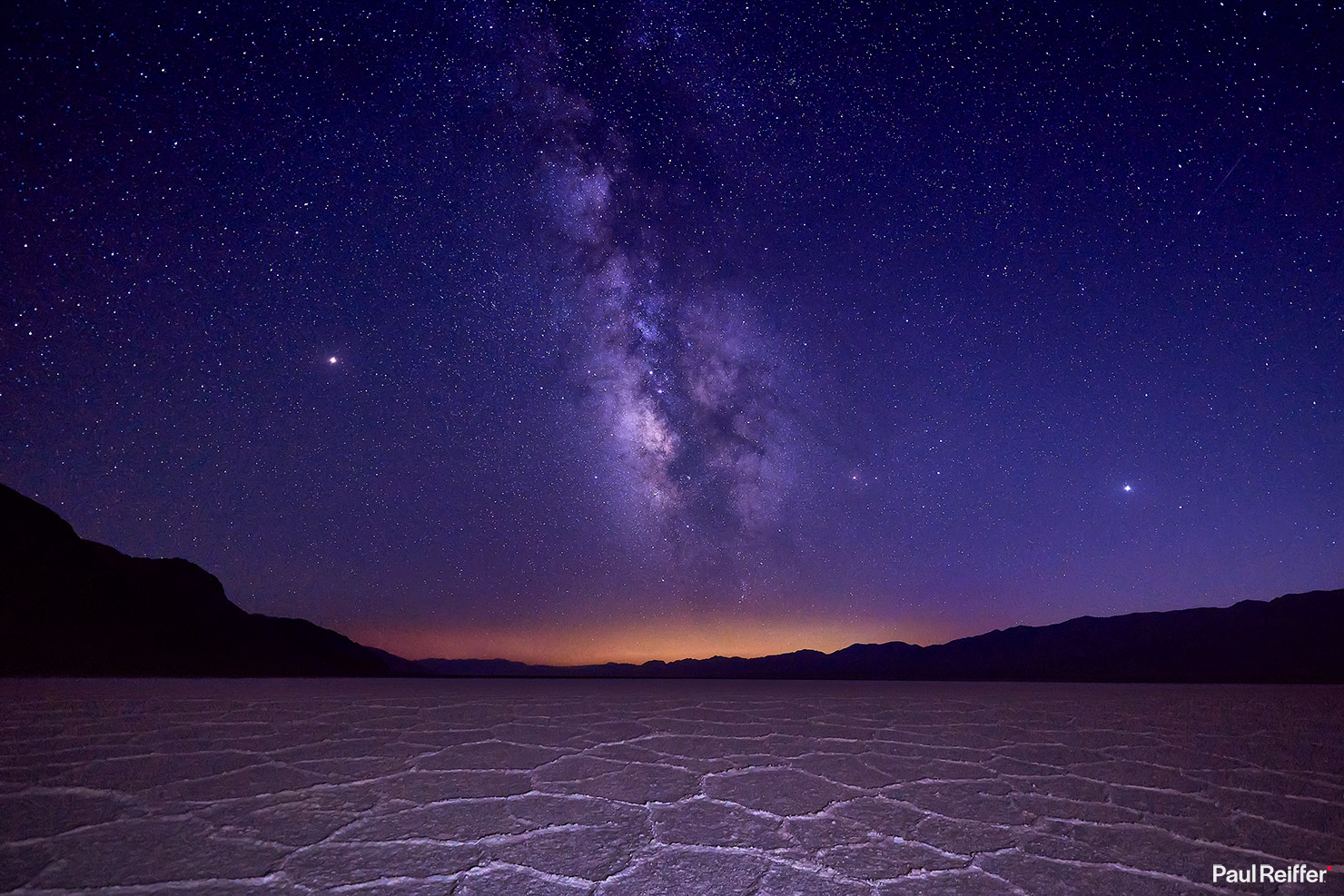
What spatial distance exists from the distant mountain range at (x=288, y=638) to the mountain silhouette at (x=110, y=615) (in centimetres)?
6

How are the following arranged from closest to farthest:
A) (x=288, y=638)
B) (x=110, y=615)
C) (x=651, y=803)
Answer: (x=651, y=803)
(x=110, y=615)
(x=288, y=638)

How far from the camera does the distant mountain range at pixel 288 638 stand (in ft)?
56.2

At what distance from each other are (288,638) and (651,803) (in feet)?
118

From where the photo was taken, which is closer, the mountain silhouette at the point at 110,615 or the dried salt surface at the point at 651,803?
the dried salt surface at the point at 651,803

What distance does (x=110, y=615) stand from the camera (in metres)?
19.8

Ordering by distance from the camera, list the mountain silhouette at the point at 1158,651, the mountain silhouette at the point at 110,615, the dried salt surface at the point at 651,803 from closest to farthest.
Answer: the dried salt surface at the point at 651,803, the mountain silhouette at the point at 110,615, the mountain silhouette at the point at 1158,651

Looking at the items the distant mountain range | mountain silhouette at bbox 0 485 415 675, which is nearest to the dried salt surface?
the distant mountain range

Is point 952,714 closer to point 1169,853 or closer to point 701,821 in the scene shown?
point 1169,853

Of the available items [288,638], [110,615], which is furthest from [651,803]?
[288,638]

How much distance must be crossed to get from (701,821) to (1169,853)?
1.42 m

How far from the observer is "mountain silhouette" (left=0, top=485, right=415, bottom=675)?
1633 centimetres

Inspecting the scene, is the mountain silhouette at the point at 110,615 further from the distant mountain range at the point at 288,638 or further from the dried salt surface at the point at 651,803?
the dried salt surface at the point at 651,803

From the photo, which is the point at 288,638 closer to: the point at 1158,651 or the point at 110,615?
the point at 110,615

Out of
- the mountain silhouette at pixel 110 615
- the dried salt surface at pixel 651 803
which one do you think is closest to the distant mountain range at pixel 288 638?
the mountain silhouette at pixel 110 615
